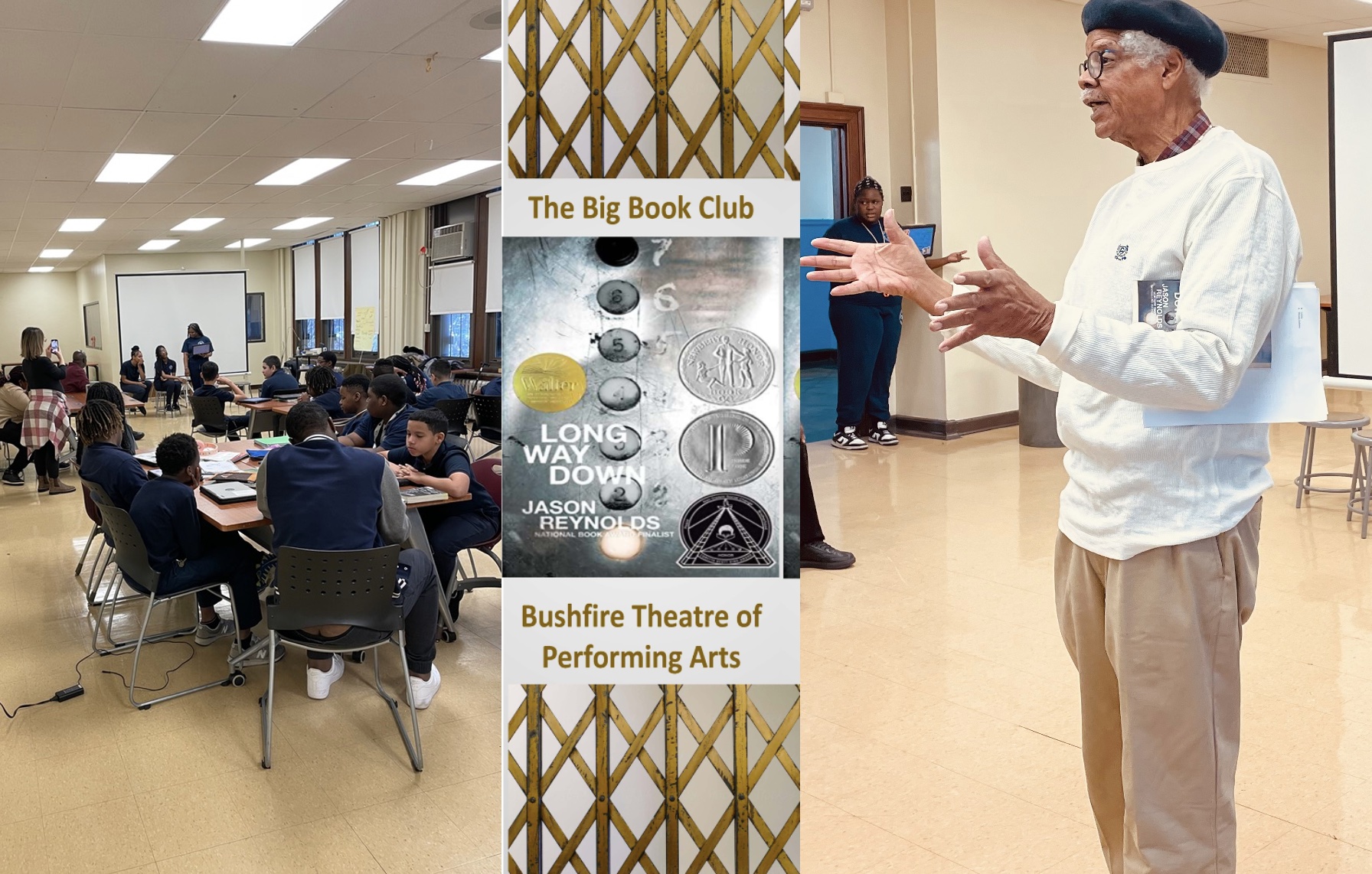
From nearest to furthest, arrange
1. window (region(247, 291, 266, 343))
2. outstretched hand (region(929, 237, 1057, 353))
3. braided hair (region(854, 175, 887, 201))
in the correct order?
outstretched hand (region(929, 237, 1057, 353)) < braided hair (region(854, 175, 887, 201)) < window (region(247, 291, 266, 343))

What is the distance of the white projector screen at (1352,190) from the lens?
13.4ft

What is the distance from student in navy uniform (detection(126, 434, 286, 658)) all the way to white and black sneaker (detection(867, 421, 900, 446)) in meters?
5.30

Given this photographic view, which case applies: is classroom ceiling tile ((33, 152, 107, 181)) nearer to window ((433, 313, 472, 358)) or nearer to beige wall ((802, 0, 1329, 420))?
window ((433, 313, 472, 358))

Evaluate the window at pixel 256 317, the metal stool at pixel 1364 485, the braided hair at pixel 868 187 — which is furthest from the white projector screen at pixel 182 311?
the metal stool at pixel 1364 485

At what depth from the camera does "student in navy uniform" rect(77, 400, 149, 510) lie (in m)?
4.23

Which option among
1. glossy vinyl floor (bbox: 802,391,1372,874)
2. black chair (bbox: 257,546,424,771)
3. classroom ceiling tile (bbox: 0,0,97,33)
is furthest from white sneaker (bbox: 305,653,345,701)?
classroom ceiling tile (bbox: 0,0,97,33)

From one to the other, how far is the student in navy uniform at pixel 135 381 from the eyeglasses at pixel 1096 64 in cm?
1443

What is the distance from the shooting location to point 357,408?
19.7ft

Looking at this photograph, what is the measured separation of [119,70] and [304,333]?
15.0 metres

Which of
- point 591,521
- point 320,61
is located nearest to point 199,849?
point 591,521

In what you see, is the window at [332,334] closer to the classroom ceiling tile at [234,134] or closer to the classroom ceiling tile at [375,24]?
the classroom ceiling tile at [234,134]

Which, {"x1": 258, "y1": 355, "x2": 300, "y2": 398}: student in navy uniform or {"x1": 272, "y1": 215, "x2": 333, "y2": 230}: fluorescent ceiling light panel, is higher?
{"x1": 272, "y1": 215, "x2": 333, "y2": 230}: fluorescent ceiling light panel

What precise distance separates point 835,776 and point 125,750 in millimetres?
2249

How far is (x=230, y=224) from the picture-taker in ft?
51.5
